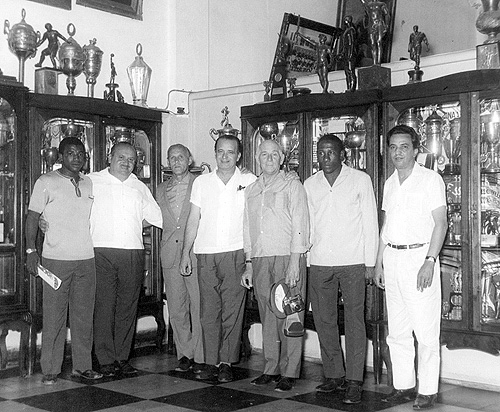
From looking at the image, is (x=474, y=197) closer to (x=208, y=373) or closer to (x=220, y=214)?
(x=220, y=214)

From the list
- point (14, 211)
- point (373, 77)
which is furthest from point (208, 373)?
point (373, 77)

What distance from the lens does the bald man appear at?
4.80 meters

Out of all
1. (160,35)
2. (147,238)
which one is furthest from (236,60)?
(147,238)

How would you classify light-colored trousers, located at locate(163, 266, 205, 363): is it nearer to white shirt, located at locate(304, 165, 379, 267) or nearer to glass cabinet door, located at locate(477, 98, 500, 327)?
white shirt, located at locate(304, 165, 379, 267)

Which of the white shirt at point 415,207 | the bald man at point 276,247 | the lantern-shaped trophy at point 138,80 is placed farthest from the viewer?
the lantern-shaped trophy at point 138,80

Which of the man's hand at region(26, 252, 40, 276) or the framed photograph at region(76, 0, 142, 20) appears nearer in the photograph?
the man's hand at region(26, 252, 40, 276)

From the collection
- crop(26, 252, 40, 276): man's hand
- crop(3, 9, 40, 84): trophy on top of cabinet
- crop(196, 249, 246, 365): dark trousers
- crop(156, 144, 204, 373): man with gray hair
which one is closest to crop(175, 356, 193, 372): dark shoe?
crop(156, 144, 204, 373): man with gray hair

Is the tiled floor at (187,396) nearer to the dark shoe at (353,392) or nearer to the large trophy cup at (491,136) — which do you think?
the dark shoe at (353,392)

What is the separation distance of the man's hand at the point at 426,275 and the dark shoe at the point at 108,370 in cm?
234

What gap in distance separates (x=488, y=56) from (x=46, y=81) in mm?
3269

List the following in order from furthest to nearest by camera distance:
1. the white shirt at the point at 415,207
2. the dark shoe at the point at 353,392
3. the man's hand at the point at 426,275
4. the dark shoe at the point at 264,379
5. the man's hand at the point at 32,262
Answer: the man's hand at the point at 32,262, the dark shoe at the point at 264,379, the dark shoe at the point at 353,392, the white shirt at the point at 415,207, the man's hand at the point at 426,275

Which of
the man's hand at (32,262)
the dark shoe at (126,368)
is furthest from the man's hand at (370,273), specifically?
the man's hand at (32,262)

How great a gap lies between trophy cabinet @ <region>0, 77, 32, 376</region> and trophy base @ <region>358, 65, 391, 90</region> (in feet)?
8.07

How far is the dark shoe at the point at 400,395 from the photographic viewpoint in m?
4.56
